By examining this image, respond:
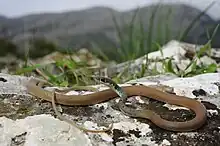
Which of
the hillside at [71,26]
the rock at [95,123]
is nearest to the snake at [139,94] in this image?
the rock at [95,123]

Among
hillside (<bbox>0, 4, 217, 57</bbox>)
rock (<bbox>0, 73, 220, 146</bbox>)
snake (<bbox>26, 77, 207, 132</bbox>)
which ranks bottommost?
hillside (<bbox>0, 4, 217, 57</bbox>)

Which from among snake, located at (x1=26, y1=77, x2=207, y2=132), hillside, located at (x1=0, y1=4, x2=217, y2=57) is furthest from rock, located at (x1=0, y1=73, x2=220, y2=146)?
hillside, located at (x1=0, y1=4, x2=217, y2=57)

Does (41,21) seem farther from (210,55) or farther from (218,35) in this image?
(210,55)

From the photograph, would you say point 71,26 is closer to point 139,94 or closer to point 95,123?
point 139,94

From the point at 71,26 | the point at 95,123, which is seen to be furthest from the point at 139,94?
the point at 71,26

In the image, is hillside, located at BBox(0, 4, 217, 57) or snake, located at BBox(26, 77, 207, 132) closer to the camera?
snake, located at BBox(26, 77, 207, 132)

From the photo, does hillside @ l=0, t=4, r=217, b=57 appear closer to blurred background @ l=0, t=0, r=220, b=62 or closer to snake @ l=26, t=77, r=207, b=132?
blurred background @ l=0, t=0, r=220, b=62

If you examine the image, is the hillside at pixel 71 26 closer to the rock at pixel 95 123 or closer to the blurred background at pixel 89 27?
the blurred background at pixel 89 27
